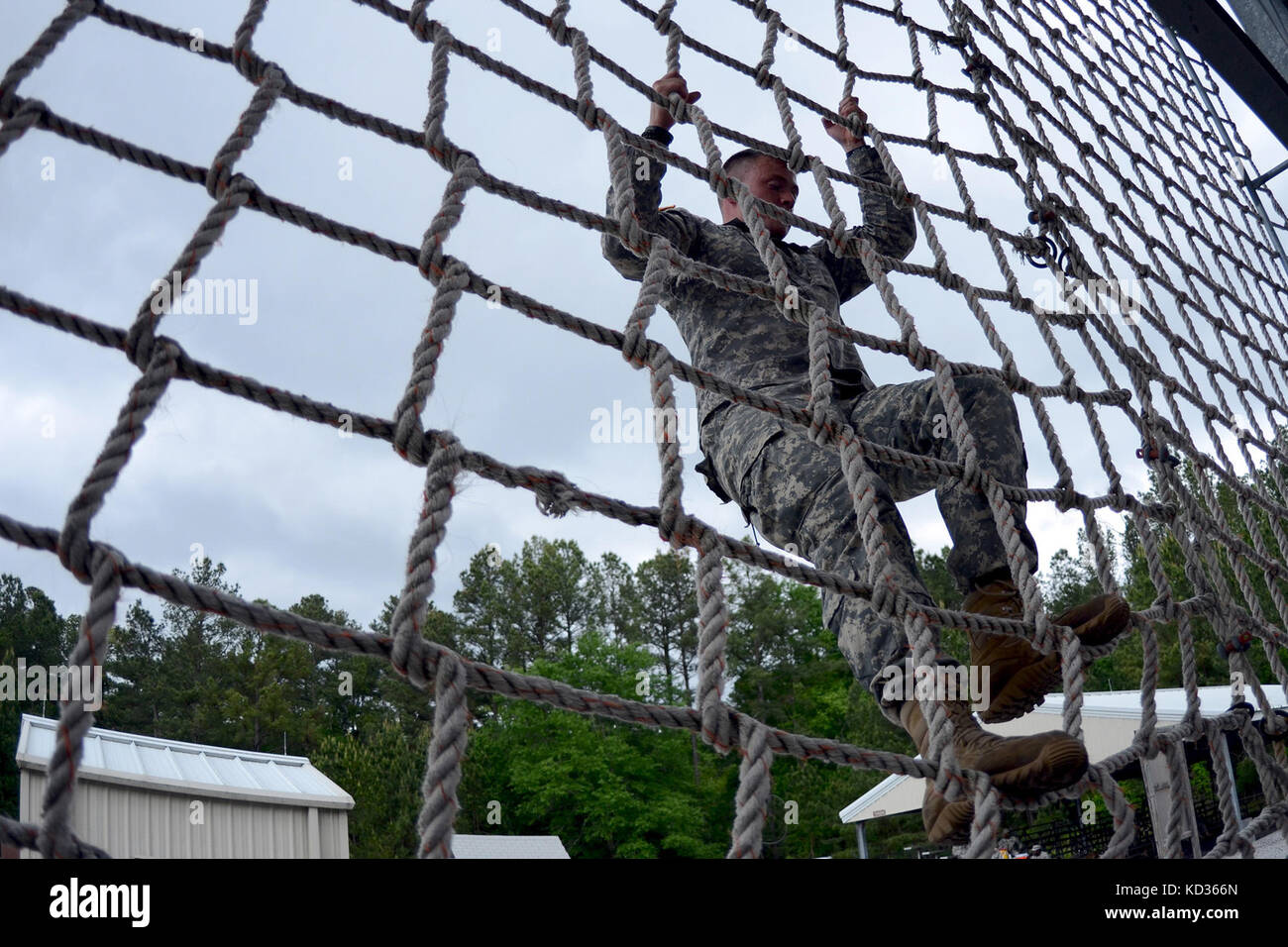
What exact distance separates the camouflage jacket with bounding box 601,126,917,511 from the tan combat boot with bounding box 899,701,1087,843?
57 cm

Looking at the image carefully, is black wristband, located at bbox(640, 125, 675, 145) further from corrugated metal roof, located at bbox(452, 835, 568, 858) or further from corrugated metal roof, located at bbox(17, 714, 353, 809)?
corrugated metal roof, located at bbox(452, 835, 568, 858)

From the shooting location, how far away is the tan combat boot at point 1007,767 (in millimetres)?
942

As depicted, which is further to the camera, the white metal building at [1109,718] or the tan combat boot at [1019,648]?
the white metal building at [1109,718]

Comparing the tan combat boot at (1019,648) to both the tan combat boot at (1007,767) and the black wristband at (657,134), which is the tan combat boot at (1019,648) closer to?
the tan combat boot at (1007,767)

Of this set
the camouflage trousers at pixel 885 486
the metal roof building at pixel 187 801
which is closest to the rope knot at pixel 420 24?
the camouflage trousers at pixel 885 486

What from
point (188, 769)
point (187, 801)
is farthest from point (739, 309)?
point (188, 769)

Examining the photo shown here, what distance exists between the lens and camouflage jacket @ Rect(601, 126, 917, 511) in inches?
62.5

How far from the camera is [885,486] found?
4.46ft

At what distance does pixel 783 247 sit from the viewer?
1838 millimetres

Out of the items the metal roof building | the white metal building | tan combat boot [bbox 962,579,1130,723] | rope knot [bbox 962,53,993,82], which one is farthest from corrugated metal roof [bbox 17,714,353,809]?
rope knot [bbox 962,53,993,82]

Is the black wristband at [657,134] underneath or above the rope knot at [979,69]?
underneath
